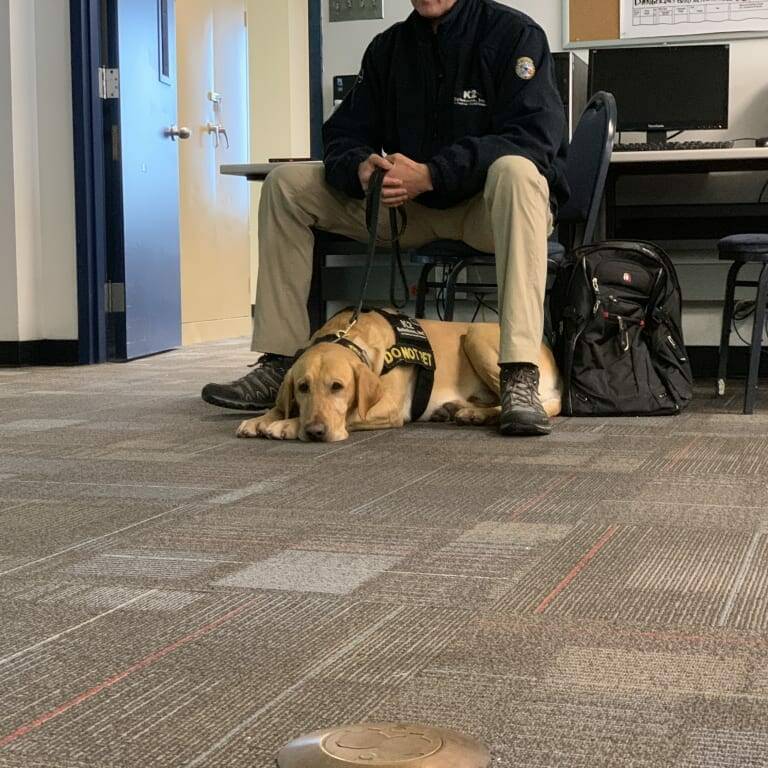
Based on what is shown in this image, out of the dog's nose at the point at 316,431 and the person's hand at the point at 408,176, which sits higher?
the person's hand at the point at 408,176

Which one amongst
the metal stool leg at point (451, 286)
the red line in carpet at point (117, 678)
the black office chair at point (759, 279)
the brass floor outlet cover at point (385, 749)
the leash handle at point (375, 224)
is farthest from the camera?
the metal stool leg at point (451, 286)

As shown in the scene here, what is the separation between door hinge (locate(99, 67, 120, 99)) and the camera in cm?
470

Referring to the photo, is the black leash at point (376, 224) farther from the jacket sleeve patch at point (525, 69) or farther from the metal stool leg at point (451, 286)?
the jacket sleeve patch at point (525, 69)

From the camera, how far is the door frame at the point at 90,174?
4.62 meters

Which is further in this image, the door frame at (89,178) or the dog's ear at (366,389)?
the door frame at (89,178)

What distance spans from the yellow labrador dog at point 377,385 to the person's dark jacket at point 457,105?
14.4 inches

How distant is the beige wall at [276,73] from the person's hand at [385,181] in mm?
4992

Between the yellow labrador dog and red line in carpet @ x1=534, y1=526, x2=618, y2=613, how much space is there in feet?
3.28

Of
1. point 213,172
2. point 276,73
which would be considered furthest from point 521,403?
point 276,73

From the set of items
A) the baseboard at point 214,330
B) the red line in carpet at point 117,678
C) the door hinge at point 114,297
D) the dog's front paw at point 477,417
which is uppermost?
the door hinge at point 114,297

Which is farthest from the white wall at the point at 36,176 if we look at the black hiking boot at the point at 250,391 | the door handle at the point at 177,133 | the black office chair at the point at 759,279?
the black office chair at the point at 759,279

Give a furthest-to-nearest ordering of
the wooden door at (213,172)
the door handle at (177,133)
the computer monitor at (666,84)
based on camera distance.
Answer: the wooden door at (213,172) → the door handle at (177,133) → the computer monitor at (666,84)

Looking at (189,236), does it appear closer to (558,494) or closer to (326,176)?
(326,176)

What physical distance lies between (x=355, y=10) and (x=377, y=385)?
2.19 meters
